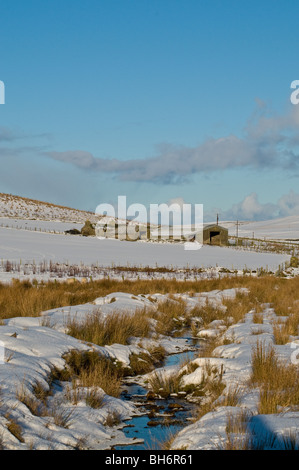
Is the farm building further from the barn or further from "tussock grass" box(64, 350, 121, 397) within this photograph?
"tussock grass" box(64, 350, 121, 397)

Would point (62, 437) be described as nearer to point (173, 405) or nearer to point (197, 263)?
point (173, 405)

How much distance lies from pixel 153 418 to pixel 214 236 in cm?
4845

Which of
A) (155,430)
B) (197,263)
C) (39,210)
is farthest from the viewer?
(39,210)

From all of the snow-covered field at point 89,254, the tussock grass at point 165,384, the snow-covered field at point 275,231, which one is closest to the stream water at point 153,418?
the tussock grass at point 165,384

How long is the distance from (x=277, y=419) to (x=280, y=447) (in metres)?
0.45

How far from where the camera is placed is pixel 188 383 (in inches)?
247

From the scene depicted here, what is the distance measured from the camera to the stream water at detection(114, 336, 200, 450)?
4.62m

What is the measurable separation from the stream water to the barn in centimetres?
4642

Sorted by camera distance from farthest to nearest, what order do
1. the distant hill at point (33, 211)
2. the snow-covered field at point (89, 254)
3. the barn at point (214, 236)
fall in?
the distant hill at point (33, 211), the barn at point (214, 236), the snow-covered field at point (89, 254)

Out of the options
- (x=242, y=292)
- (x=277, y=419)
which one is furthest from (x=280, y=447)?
(x=242, y=292)

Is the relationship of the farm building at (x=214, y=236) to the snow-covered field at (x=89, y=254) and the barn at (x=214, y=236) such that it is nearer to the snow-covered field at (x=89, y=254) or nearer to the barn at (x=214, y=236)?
the barn at (x=214, y=236)

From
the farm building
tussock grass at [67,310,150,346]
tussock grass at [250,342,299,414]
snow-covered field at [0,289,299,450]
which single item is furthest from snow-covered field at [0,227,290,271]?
tussock grass at [250,342,299,414]

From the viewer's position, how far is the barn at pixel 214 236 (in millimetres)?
52406

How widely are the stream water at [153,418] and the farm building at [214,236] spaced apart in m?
46.4
